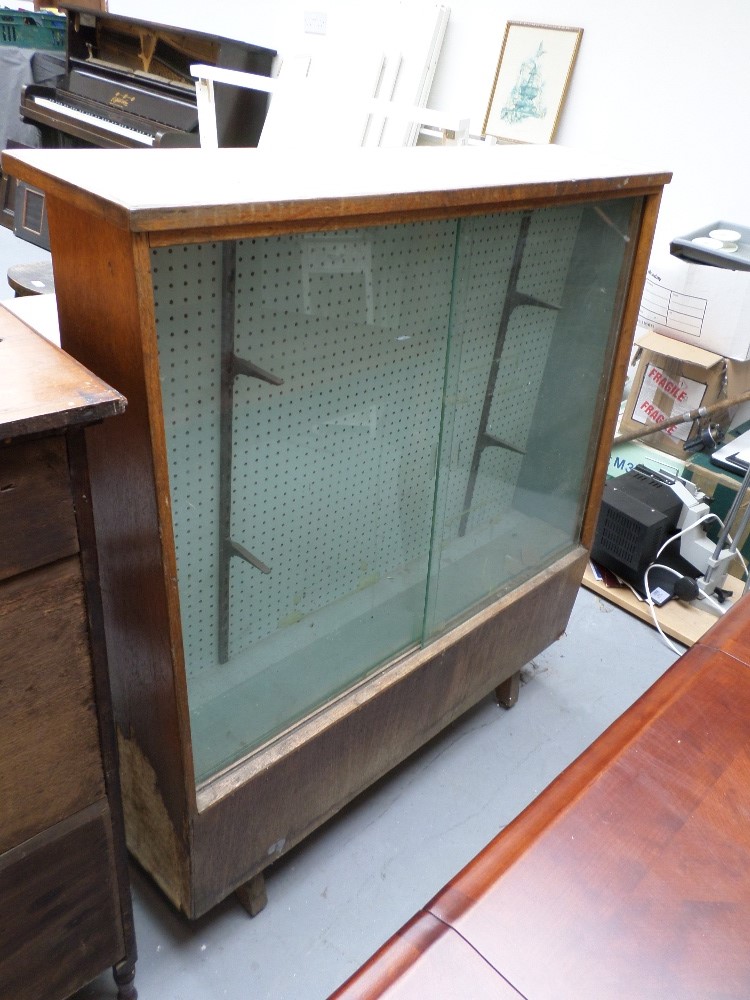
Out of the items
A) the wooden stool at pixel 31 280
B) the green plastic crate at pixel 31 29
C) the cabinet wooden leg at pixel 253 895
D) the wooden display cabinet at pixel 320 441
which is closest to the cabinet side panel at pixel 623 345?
the wooden display cabinet at pixel 320 441

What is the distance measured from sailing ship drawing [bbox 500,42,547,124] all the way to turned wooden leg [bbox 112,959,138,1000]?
2.85 metres

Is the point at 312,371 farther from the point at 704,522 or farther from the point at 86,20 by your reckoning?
the point at 86,20

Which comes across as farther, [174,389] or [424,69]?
[424,69]

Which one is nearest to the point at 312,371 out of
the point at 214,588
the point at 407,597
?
the point at 214,588

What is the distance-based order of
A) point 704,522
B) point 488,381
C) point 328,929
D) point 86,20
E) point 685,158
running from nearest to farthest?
point 328,929, point 488,381, point 704,522, point 685,158, point 86,20

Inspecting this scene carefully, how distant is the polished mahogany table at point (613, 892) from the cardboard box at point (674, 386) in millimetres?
1803

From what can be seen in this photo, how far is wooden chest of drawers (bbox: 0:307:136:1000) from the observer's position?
73 centimetres

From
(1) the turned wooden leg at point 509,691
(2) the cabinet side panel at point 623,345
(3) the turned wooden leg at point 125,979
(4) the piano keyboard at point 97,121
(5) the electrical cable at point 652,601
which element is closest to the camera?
(3) the turned wooden leg at point 125,979

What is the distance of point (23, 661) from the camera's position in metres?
0.81

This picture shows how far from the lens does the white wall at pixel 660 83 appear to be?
228 cm

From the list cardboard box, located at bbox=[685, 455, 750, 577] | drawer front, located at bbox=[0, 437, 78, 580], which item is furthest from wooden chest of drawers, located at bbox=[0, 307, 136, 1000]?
cardboard box, located at bbox=[685, 455, 750, 577]

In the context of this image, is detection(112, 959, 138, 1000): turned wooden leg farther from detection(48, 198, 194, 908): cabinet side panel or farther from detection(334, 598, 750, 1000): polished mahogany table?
detection(334, 598, 750, 1000): polished mahogany table

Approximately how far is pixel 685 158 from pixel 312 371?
194cm

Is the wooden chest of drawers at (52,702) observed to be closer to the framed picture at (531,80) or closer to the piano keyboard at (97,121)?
the framed picture at (531,80)
